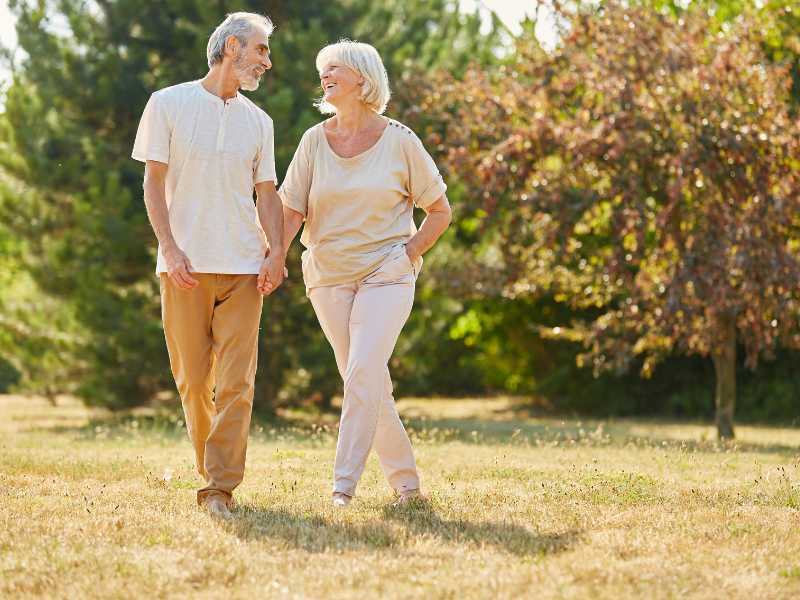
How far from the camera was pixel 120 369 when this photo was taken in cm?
1283

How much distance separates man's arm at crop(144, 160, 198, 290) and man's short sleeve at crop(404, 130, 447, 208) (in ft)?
3.62

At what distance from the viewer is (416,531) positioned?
Answer: 4.61 meters

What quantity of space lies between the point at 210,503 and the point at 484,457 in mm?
3142

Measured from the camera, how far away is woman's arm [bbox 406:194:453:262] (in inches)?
212

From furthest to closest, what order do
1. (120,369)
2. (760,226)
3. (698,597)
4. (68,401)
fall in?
(68,401)
(120,369)
(760,226)
(698,597)

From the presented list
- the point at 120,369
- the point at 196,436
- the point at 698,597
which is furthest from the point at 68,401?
the point at 698,597

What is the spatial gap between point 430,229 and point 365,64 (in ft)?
2.62

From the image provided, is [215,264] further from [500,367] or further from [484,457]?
[500,367]

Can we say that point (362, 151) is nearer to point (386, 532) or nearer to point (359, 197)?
point (359, 197)

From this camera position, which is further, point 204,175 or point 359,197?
point 359,197

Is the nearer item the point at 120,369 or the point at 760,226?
the point at 760,226

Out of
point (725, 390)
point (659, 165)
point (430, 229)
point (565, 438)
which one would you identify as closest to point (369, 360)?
point (430, 229)

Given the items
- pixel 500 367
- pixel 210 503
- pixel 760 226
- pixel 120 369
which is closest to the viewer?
pixel 210 503

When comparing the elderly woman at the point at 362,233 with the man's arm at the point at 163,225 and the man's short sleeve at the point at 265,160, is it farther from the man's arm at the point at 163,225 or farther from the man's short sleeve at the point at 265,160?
the man's arm at the point at 163,225
